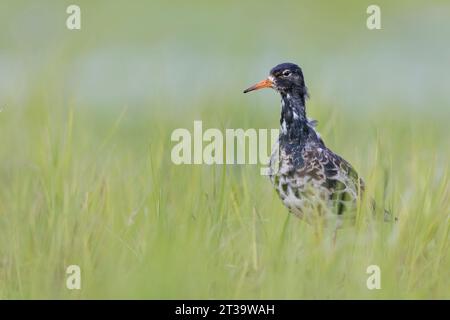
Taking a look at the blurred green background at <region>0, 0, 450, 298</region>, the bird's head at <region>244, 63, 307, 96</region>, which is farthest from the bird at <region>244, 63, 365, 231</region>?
the blurred green background at <region>0, 0, 450, 298</region>

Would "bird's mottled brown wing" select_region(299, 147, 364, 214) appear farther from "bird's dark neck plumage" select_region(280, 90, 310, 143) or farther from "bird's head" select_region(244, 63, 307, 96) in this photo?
"bird's head" select_region(244, 63, 307, 96)

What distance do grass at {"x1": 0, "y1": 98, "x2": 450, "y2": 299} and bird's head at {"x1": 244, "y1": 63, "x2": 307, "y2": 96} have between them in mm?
741

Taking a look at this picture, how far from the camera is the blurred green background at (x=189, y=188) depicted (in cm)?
734

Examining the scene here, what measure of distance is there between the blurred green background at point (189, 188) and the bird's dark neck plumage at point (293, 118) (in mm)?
259


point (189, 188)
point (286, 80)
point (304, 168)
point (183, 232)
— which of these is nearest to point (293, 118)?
Answer: point (286, 80)

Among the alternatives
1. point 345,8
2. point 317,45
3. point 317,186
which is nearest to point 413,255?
point 317,186

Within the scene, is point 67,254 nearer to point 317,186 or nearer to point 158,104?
point 158,104

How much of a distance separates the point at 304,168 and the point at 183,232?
1.63 m

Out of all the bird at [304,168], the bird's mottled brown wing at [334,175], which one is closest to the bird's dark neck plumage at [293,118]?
the bird at [304,168]

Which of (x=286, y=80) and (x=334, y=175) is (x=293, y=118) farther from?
(x=334, y=175)

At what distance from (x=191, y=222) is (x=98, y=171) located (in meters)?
1.18

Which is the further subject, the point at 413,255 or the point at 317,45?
the point at 317,45

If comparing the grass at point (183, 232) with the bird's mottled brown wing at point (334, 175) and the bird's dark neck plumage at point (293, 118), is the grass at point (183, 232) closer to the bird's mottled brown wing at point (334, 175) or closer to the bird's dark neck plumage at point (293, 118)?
the bird's mottled brown wing at point (334, 175)

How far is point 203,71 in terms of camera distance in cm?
1048
